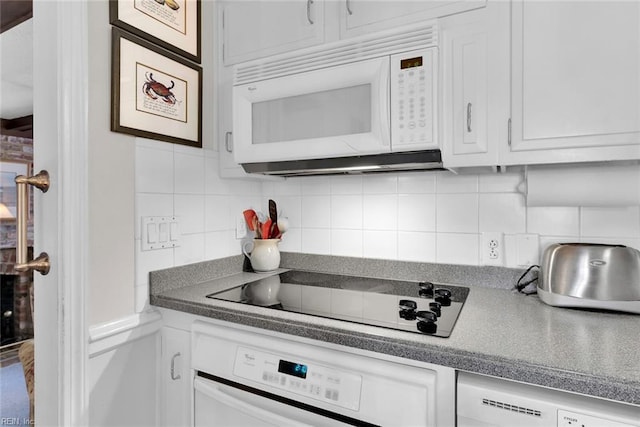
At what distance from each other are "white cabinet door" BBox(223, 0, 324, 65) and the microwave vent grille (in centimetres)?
9

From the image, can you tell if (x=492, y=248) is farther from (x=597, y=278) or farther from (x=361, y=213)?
(x=361, y=213)

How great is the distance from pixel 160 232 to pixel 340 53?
92cm

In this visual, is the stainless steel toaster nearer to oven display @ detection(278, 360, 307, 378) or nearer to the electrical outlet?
the electrical outlet

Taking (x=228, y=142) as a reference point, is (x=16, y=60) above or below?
above

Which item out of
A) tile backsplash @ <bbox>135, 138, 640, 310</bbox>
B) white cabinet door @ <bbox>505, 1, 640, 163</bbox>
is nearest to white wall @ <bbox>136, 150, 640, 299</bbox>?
tile backsplash @ <bbox>135, 138, 640, 310</bbox>

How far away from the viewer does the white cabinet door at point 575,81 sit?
0.92 metres

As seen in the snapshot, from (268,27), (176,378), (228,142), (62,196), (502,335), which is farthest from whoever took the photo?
(228,142)

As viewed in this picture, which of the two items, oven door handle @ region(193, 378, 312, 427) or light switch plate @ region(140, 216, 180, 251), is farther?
light switch plate @ region(140, 216, 180, 251)

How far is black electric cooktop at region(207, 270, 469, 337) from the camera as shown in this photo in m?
0.99

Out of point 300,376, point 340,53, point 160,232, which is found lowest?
point 300,376

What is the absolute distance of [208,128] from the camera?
1543mm

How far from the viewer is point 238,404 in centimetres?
108

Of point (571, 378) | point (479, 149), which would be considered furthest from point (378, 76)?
point (571, 378)

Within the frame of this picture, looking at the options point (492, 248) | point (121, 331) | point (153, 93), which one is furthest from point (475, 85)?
point (121, 331)
